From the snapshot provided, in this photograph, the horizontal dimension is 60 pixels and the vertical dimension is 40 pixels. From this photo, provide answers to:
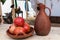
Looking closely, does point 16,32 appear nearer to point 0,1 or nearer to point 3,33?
point 3,33

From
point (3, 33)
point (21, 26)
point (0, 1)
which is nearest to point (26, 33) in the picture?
point (21, 26)

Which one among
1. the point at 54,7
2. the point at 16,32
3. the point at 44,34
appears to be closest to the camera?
the point at 16,32

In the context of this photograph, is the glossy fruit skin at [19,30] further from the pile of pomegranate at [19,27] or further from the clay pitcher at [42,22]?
the clay pitcher at [42,22]

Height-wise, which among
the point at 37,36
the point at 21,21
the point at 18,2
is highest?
the point at 18,2

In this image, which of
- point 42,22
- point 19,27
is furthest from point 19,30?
point 42,22

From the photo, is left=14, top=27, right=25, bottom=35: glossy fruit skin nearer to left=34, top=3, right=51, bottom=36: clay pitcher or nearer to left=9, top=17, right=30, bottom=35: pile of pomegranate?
left=9, top=17, right=30, bottom=35: pile of pomegranate

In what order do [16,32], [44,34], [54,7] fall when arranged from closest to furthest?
[16,32], [44,34], [54,7]

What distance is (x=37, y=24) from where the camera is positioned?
119 cm

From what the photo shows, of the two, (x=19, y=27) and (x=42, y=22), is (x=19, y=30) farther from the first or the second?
(x=42, y=22)

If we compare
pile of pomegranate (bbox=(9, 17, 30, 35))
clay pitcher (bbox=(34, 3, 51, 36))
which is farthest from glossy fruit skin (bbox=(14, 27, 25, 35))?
clay pitcher (bbox=(34, 3, 51, 36))

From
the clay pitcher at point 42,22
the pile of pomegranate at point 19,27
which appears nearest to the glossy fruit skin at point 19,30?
the pile of pomegranate at point 19,27

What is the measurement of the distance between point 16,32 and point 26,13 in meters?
0.37

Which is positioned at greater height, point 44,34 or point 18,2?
point 18,2

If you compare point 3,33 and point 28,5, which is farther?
point 28,5
